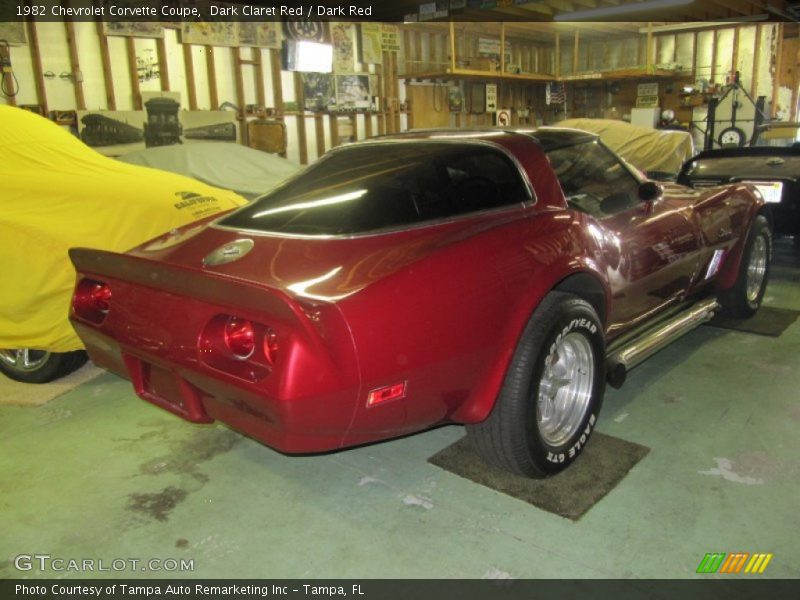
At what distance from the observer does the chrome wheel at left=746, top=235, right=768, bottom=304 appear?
4.41 metres

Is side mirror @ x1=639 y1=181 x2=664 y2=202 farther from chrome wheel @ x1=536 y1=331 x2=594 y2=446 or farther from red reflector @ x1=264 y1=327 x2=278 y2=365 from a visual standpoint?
red reflector @ x1=264 y1=327 x2=278 y2=365

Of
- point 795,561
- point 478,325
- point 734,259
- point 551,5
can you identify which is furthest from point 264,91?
point 795,561

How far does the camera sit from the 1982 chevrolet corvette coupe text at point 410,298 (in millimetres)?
1841

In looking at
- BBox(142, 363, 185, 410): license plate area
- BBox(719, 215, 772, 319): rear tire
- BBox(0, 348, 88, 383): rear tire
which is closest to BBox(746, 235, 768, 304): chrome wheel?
BBox(719, 215, 772, 319): rear tire

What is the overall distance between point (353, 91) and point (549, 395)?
9886 mm

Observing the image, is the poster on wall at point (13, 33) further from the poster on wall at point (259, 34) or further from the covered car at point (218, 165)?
the poster on wall at point (259, 34)

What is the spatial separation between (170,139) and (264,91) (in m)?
1.99

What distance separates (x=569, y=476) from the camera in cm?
258

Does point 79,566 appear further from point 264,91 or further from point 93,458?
point 264,91

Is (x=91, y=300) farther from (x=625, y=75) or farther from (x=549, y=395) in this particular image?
(x=625, y=75)

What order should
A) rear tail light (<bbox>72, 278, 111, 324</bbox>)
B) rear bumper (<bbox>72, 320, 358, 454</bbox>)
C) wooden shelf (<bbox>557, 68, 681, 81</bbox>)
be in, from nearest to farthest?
rear bumper (<bbox>72, 320, 358, 454</bbox>), rear tail light (<bbox>72, 278, 111, 324</bbox>), wooden shelf (<bbox>557, 68, 681, 81</bbox>)

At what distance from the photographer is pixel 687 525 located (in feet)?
7.36

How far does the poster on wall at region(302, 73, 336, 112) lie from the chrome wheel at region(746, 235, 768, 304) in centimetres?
800

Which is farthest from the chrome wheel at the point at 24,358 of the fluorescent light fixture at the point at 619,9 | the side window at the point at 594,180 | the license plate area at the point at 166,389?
the fluorescent light fixture at the point at 619,9
